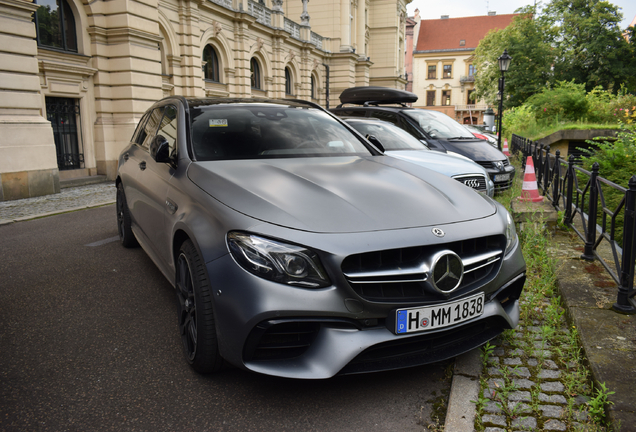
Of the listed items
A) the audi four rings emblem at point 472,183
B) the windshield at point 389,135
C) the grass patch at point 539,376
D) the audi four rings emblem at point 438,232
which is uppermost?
the windshield at point 389,135

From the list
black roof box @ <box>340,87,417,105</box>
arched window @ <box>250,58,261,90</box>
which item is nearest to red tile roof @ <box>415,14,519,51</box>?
arched window @ <box>250,58,261,90</box>

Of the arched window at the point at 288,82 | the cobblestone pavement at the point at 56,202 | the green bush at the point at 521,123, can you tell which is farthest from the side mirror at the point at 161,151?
the arched window at the point at 288,82

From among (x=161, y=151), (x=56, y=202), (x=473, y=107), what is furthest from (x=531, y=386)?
(x=473, y=107)

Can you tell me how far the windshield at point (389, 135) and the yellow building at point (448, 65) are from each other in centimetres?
7674

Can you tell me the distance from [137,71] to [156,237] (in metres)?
13.9

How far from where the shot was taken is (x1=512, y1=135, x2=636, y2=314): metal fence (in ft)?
11.4

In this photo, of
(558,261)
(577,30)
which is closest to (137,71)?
(558,261)

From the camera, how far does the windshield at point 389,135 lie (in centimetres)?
762

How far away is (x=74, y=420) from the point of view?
2.56 metres

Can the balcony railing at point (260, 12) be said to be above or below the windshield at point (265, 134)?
above

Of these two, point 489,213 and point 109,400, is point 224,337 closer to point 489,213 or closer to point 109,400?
point 109,400

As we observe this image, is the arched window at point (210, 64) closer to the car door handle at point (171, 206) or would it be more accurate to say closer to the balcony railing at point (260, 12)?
the balcony railing at point (260, 12)

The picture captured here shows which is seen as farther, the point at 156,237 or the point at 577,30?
the point at 577,30

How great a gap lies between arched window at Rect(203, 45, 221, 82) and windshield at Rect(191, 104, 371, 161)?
71.0 feet
